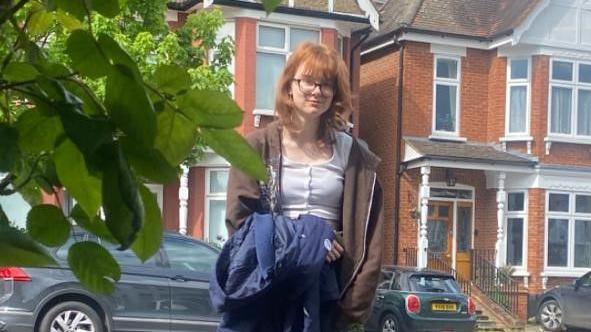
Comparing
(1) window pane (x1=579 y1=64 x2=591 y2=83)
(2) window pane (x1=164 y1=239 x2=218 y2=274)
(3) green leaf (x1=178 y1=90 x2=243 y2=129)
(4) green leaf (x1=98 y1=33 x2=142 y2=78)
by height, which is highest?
(1) window pane (x1=579 y1=64 x2=591 y2=83)

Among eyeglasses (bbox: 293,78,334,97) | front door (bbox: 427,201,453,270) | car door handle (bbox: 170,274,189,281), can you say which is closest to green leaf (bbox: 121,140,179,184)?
eyeglasses (bbox: 293,78,334,97)

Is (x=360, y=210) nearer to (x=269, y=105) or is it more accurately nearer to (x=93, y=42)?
(x=93, y=42)

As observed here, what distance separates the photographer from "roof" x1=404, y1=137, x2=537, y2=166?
2377 cm

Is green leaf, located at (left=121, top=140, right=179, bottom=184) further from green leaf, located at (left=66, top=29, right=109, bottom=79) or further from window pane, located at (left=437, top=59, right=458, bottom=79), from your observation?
window pane, located at (left=437, top=59, right=458, bottom=79)

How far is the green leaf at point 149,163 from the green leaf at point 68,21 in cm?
17

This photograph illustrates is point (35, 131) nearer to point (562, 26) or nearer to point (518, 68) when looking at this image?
point (518, 68)

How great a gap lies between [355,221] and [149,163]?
2.36 meters

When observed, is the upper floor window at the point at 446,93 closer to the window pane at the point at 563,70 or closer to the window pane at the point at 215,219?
the window pane at the point at 563,70

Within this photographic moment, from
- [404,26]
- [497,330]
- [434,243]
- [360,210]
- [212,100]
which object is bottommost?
[497,330]

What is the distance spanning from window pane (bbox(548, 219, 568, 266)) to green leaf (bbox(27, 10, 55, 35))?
24.8m

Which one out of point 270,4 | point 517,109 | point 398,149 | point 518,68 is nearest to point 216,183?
point 398,149

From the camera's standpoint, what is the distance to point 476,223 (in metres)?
25.3

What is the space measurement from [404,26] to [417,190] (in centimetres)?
416

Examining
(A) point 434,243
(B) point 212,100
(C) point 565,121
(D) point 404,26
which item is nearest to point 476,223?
(A) point 434,243
